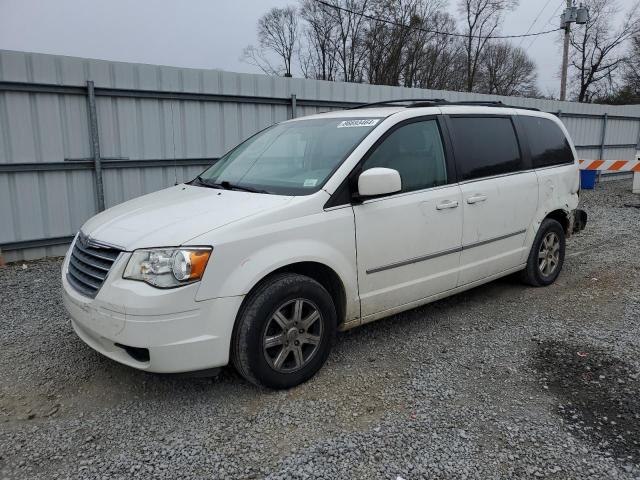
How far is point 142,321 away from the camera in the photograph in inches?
109

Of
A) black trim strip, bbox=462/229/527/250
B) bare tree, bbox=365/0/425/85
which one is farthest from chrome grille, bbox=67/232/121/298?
bare tree, bbox=365/0/425/85

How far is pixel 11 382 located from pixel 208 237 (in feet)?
6.18

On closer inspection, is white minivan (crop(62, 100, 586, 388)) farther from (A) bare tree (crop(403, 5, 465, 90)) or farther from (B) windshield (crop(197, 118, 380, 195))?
(A) bare tree (crop(403, 5, 465, 90))


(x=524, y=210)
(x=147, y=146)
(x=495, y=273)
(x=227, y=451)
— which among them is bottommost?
(x=227, y=451)

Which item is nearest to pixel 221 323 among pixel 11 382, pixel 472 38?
pixel 11 382

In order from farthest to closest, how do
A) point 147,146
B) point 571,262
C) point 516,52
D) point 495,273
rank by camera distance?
point 516,52, point 147,146, point 571,262, point 495,273

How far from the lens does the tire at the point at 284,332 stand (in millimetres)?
2990

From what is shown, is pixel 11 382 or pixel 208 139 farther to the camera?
pixel 208 139

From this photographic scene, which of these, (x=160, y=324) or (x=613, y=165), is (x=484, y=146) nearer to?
(x=160, y=324)

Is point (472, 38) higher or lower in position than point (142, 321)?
higher

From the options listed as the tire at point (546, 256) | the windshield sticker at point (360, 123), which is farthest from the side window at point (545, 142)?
the windshield sticker at point (360, 123)

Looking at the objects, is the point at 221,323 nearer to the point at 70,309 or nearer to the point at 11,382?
the point at 70,309

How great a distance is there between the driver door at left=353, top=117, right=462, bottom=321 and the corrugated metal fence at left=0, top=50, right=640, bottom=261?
4.72 metres

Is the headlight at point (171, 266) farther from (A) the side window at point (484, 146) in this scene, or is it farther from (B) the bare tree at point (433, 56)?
(B) the bare tree at point (433, 56)
